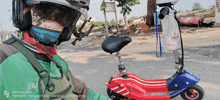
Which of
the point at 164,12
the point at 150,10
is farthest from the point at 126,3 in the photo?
the point at 164,12

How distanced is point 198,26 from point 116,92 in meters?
9.61

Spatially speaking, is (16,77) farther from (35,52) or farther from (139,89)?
(139,89)

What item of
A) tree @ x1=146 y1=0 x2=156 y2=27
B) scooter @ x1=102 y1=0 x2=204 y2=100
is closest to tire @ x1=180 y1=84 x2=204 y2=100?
scooter @ x1=102 y1=0 x2=204 y2=100

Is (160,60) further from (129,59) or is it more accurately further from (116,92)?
(116,92)

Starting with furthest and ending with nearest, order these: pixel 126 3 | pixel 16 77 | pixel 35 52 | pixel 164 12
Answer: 1. pixel 126 3
2. pixel 164 12
3. pixel 35 52
4. pixel 16 77

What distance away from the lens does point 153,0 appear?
1098cm

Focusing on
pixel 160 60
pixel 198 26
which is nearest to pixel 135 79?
pixel 160 60

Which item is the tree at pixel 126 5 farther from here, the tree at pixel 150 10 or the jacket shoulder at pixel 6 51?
the jacket shoulder at pixel 6 51

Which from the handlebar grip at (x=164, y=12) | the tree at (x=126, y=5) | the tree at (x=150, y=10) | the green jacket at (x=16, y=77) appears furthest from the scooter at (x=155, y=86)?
the tree at (x=126, y=5)

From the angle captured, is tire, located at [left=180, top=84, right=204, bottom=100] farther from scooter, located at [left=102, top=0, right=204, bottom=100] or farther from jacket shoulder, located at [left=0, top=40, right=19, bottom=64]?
jacket shoulder, located at [left=0, top=40, right=19, bottom=64]

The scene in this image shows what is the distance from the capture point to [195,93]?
268 centimetres

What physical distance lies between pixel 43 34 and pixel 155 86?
2.17 metres

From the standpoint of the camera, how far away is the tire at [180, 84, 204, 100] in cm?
261

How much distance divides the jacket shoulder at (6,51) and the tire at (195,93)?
102 inches
